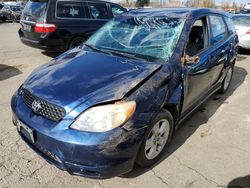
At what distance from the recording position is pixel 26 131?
9.24 ft

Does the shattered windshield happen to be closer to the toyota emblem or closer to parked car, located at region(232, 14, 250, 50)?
the toyota emblem

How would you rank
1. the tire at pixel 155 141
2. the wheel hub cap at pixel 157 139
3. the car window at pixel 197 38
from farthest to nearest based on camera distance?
the car window at pixel 197 38
the wheel hub cap at pixel 157 139
the tire at pixel 155 141

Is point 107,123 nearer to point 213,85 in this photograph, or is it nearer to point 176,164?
point 176,164

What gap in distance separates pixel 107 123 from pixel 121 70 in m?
0.80

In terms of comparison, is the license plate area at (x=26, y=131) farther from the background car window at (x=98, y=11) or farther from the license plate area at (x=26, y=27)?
the background car window at (x=98, y=11)

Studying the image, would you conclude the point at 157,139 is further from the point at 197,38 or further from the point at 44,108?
the point at 197,38

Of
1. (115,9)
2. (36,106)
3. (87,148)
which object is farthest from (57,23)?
(87,148)

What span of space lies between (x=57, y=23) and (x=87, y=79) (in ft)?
16.1

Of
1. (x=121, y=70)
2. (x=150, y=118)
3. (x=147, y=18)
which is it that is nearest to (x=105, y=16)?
(x=147, y=18)

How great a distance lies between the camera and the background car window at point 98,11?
8.34 m

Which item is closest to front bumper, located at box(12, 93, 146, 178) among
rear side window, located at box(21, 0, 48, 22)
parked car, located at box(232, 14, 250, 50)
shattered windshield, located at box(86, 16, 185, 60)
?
shattered windshield, located at box(86, 16, 185, 60)

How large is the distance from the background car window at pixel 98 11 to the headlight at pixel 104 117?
6.20 meters

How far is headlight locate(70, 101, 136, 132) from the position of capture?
2.52 metres

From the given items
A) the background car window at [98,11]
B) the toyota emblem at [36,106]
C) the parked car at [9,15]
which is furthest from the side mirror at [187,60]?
the parked car at [9,15]
